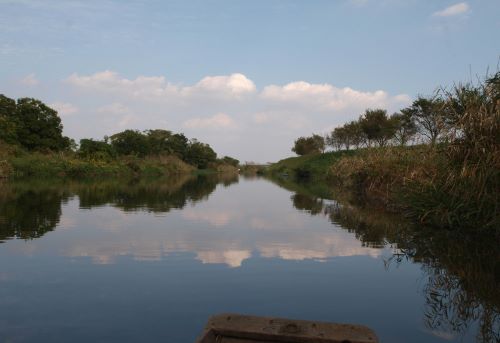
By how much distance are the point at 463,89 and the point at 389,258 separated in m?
5.61

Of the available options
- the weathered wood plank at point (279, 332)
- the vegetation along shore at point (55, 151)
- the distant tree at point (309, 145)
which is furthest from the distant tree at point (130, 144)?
the weathered wood plank at point (279, 332)

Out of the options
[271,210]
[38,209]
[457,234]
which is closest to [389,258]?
[457,234]

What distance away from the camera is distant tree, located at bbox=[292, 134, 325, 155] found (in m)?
85.4

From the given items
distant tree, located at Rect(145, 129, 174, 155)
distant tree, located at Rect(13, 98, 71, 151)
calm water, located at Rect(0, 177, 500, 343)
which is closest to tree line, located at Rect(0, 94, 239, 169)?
distant tree, located at Rect(13, 98, 71, 151)

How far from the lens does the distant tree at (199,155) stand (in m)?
100

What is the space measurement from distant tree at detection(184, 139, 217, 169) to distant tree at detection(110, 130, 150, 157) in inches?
1029

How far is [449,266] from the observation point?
344 inches

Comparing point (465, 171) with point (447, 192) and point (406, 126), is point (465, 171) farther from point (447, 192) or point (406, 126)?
point (406, 126)

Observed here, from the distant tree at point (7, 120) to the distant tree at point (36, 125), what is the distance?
60 centimetres

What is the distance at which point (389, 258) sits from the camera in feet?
31.5

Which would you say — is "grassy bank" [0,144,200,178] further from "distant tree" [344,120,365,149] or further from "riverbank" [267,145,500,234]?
"riverbank" [267,145,500,234]

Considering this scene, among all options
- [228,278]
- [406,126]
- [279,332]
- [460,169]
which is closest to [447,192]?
[460,169]

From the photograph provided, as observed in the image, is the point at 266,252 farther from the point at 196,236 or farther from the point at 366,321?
the point at 366,321

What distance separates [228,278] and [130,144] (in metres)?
66.9
